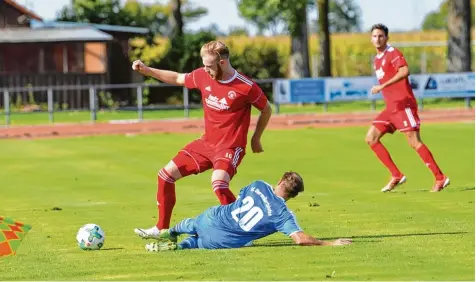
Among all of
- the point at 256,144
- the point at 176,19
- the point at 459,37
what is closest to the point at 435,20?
the point at 176,19

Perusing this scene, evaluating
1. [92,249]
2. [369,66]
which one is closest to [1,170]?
[92,249]

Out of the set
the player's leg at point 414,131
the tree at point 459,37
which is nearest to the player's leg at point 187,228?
the player's leg at point 414,131

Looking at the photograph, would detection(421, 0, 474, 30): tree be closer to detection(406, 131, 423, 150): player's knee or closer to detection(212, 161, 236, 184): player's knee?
detection(406, 131, 423, 150): player's knee

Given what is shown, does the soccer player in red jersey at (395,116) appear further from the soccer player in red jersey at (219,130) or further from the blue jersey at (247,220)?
the blue jersey at (247,220)

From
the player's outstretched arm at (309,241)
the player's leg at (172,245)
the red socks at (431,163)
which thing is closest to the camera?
the player's outstretched arm at (309,241)

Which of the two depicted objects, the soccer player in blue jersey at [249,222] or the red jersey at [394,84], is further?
the red jersey at [394,84]

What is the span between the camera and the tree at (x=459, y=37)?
160 feet

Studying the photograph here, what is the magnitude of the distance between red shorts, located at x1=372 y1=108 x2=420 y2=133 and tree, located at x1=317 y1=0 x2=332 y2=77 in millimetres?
32399

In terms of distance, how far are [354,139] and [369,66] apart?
34156 mm

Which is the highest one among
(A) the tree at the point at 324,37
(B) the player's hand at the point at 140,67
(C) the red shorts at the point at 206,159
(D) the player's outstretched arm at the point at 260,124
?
(B) the player's hand at the point at 140,67

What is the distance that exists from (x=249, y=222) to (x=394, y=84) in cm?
687

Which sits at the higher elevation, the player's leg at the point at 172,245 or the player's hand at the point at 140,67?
the player's hand at the point at 140,67

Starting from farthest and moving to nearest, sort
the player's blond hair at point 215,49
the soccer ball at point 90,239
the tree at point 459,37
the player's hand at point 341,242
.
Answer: the tree at point 459,37 < the player's blond hair at point 215,49 < the soccer ball at point 90,239 < the player's hand at point 341,242

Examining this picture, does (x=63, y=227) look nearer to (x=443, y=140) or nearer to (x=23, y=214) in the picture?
(x=23, y=214)
